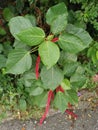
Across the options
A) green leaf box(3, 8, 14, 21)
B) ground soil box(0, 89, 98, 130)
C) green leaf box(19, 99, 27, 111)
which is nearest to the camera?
green leaf box(3, 8, 14, 21)

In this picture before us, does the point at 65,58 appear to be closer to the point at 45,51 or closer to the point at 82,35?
the point at 82,35

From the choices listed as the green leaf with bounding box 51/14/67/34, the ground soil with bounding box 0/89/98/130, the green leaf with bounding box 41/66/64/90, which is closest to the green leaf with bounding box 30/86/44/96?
the green leaf with bounding box 41/66/64/90

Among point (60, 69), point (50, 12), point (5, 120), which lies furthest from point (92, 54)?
point (5, 120)

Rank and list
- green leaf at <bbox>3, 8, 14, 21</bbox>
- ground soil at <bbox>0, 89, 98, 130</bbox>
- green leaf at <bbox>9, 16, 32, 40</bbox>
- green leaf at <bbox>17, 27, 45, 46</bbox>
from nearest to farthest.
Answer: green leaf at <bbox>17, 27, 45, 46</bbox> → green leaf at <bbox>9, 16, 32, 40</bbox> → green leaf at <bbox>3, 8, 14, 21</bbox> → ground soil at <bbox>0, 89, 98, 130</bbox>

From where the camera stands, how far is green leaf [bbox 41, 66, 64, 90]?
91.4 inches

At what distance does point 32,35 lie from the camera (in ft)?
6.84

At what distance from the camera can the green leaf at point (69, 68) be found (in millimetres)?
2488

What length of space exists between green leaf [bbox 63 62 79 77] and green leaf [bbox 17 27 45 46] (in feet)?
1.45

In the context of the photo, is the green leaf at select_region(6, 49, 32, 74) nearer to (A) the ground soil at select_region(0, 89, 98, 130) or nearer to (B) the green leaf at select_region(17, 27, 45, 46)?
(B) the green leaf at select_region(17, 27, 45, 46)

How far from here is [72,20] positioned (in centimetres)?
264

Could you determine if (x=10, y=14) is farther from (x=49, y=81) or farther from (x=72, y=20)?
(x=49, y=81)

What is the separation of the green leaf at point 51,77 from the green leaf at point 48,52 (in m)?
0.21

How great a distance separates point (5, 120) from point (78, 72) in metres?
0.83

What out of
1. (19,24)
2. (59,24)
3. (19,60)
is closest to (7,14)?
(19,24)
